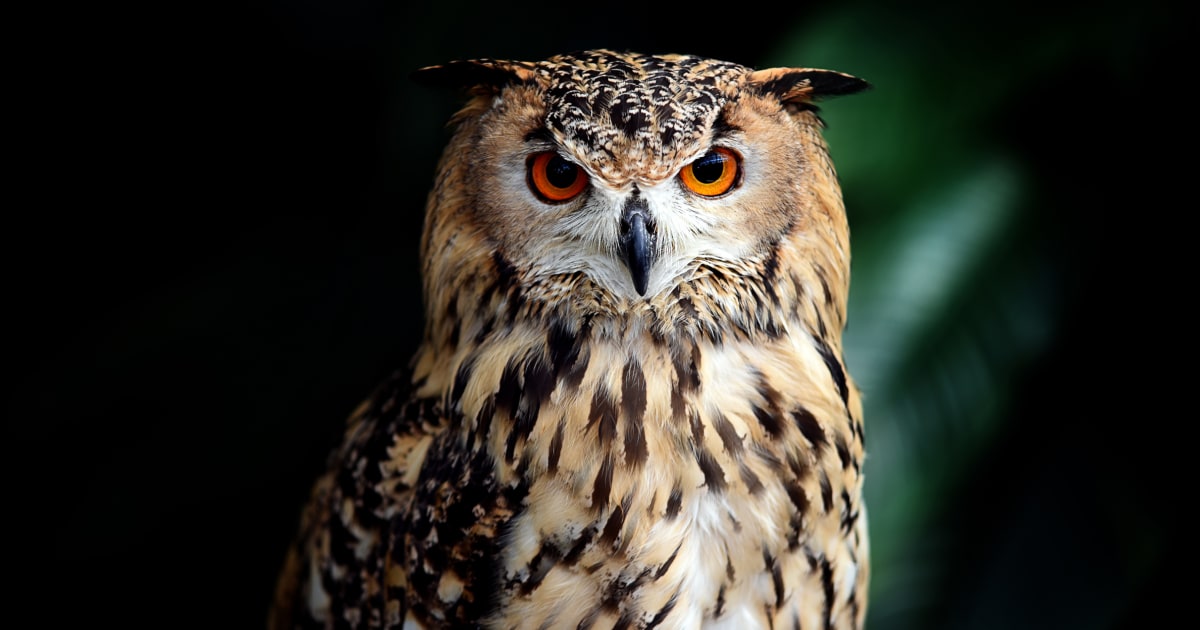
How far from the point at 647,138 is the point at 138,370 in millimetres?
1825

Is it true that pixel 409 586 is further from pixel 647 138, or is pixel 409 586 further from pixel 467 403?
pixel 647 138

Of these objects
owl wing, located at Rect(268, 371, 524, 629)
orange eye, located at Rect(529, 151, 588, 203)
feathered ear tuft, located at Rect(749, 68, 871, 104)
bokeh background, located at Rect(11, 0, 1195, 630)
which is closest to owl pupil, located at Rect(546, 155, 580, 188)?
orange eye, located at Rect(529, 151, 588, 203)

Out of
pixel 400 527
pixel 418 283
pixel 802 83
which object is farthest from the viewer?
pixel 418 283

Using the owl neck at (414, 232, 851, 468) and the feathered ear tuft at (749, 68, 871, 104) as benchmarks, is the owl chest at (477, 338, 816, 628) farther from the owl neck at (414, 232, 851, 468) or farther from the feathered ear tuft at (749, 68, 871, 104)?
the feathered ear tuft at (749, 68, 871, 104)

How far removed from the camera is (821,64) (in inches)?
80.2

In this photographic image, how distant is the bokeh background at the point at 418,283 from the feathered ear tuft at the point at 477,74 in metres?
1.02

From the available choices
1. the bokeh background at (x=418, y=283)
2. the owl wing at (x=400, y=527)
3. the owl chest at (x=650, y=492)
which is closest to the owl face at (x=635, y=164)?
the owl chest at (x=650, y=492)

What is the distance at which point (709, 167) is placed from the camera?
3.73 feet

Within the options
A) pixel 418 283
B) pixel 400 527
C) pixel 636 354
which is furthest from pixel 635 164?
pixel 418 283

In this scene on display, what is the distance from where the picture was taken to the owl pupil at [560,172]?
1.15 m

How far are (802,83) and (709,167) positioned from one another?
0.16m

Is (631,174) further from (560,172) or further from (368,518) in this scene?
(368,518)

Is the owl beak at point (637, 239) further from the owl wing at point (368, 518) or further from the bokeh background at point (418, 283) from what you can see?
the bokeh background at point (418, 283)

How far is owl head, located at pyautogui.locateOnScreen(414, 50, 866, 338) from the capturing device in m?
1.09
